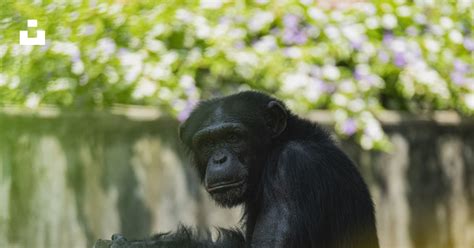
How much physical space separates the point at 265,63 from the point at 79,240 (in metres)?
2.77

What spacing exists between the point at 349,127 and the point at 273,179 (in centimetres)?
425

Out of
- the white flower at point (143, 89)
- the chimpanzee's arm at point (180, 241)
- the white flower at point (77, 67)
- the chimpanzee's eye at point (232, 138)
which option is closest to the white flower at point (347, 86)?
the white flower at point (143, 89)

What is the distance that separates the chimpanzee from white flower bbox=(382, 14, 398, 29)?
475 centimetres

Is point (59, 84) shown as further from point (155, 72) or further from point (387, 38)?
point (387, 38)

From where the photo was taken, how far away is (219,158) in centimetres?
625

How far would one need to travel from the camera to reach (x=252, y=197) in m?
6.41

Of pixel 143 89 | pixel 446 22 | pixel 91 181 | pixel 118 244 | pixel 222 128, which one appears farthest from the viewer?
pixel 446 22

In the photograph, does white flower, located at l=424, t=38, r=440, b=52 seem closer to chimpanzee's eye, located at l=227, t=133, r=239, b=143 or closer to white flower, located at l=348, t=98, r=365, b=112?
white flower, located at l=348, t=98, r=365, b=112

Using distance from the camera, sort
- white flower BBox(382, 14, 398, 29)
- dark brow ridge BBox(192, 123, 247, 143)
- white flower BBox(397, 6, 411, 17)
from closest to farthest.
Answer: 1. dark brow ridge BBox(192, 123, 247, 143)
2. white flower BBox(382, 14, 398, 29)
3. white flower BBox(397, 6, 411, 17)

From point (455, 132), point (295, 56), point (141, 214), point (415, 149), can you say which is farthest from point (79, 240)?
point (455, 132)

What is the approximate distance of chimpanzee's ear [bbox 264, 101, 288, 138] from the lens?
6406 mm

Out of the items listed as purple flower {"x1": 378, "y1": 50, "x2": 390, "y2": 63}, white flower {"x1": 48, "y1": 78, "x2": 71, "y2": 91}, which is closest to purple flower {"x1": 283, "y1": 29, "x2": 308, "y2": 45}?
purple flower {"x1": 378, "y1": 50, "x2": 390, "y2": 63}

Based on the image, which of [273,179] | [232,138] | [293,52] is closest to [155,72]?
[293,52]

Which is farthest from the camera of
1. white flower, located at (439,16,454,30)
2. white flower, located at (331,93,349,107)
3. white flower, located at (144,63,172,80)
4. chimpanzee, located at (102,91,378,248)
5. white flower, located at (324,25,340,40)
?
white flower, located at (439,16,454,30)
